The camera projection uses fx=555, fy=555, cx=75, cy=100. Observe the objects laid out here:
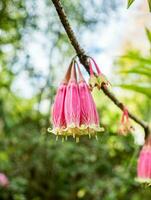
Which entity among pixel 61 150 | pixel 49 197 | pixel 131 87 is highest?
pixel 131 87

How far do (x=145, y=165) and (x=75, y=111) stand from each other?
72cm

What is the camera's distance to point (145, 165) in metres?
1.90

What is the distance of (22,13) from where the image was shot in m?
2.34

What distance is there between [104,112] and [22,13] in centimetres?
174

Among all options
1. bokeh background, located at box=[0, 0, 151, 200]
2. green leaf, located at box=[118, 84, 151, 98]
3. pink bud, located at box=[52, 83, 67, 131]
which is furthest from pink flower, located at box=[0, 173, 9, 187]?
pink bud, located at box=[52, 83, 67, 131]

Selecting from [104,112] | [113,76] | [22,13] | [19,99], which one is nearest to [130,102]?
[113,76]

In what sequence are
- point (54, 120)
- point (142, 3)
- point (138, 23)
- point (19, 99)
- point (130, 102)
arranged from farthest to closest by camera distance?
point (138, 23), point (142, 3), point (130, 102), point (19, 99), point (54, 120)

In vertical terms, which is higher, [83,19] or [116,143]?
[83,19]

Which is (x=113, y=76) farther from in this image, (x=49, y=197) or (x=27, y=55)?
(x=27, y=55)

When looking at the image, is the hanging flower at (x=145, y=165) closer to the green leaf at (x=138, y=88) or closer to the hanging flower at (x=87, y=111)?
the green leaf at (x=138, y=88)

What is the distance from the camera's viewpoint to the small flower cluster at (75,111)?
1.24 meters

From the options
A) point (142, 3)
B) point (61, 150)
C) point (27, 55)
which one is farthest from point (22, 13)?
point (142, 3)

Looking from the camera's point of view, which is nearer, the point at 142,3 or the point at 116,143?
the point at 116,143

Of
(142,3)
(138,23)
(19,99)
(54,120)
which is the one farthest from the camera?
(138,23)
